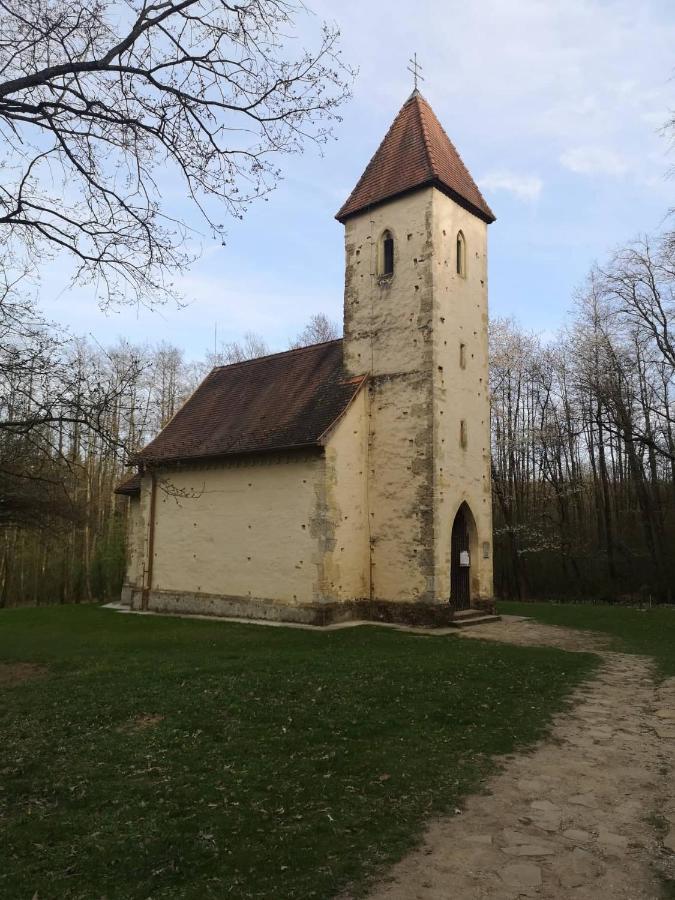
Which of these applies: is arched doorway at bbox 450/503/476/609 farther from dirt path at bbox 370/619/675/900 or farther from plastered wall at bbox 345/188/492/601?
dirt path at bbox 370/619/675/900

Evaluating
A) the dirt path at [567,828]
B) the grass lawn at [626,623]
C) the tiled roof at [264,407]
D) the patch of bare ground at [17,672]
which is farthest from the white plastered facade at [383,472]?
the dirt path at [567,828]

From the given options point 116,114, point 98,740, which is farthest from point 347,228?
point 98,740

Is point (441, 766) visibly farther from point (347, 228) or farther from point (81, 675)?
point (347, 228)

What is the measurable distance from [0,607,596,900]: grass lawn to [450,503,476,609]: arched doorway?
18.4 feet

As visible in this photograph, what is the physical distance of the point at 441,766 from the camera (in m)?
5.82

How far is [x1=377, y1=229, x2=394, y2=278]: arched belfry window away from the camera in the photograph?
1855cm

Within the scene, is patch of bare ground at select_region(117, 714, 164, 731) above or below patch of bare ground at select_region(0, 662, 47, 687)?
above

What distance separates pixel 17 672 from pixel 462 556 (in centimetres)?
1122

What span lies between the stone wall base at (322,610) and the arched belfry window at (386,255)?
9.38m

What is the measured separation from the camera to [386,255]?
18719 millimetres

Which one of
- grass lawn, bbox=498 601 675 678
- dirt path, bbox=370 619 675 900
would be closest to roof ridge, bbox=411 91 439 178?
grass lawn, bbox=498 601 675 678

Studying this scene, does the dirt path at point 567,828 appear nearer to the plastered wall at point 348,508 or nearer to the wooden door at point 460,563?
the plastered wall at point 348,508

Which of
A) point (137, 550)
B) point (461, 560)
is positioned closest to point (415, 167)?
point (461, 560)

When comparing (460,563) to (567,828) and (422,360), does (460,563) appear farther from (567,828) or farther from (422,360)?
(567,828)
